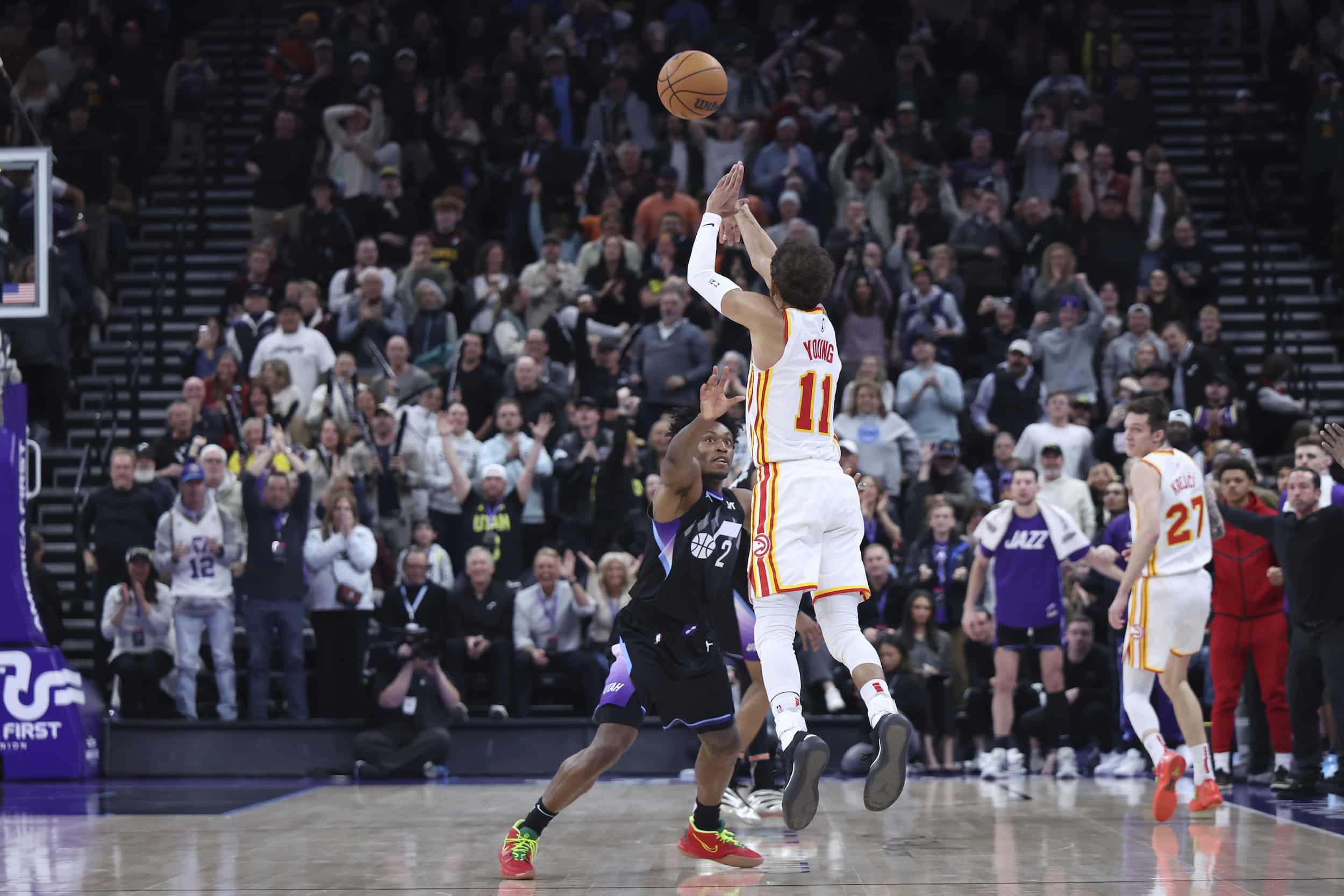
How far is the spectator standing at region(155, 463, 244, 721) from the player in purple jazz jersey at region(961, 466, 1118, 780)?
6.01m

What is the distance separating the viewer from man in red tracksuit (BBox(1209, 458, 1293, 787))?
11.0 meters

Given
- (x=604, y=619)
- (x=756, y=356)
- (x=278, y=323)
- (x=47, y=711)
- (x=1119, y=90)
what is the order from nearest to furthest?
1. (x=756, y=356)
2. (x=47, y=711)
3. (x=604, y=619)
4. (x=278, y=323)
5. (x=1119, y=90)

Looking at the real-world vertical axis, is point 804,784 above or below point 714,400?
below

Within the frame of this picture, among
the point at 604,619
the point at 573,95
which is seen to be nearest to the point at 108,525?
the point at 604,619

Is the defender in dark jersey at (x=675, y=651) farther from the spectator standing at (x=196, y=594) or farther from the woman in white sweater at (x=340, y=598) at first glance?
the spectator standing at (x=196, y=594)

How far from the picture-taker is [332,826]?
913 centimetres

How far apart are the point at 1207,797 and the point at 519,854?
14.1 ft

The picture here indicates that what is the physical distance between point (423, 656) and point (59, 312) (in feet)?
15.0

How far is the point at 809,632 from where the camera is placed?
764 cm

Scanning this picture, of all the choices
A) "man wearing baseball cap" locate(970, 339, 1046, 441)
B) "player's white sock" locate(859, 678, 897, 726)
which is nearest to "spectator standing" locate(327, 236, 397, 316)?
"man wearing baseball cap" locate(970, 339, 1046, 441)

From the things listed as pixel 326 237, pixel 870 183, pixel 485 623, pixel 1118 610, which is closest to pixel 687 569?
pixel 1118 610

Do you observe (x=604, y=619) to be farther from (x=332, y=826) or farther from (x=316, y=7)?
(x=316, y=7)

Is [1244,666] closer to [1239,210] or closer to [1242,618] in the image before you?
[1242,618]

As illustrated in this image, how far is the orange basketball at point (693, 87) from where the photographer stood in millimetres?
7781
